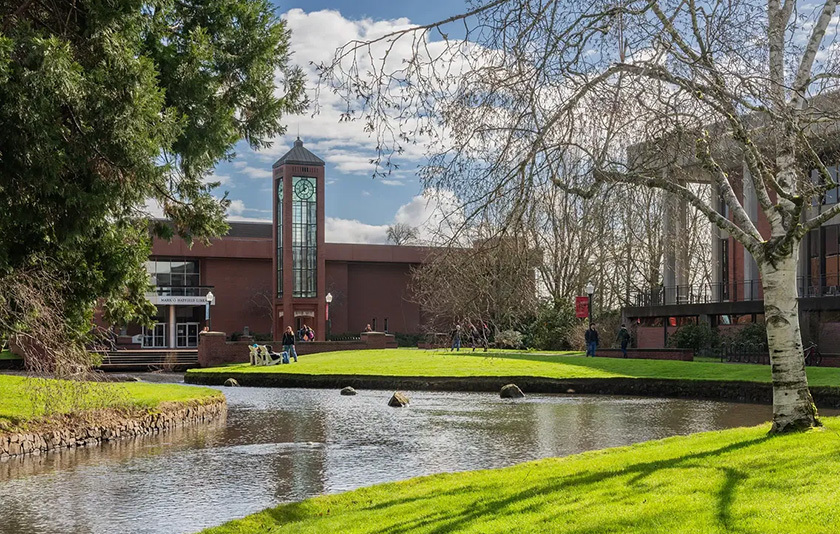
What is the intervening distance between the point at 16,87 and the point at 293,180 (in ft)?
172

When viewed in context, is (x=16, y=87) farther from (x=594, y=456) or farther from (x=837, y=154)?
(x=837, y=154)

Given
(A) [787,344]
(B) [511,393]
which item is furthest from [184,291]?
(A) [787,344]

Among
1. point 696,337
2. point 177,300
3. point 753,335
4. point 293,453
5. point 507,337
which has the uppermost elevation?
point 177,300

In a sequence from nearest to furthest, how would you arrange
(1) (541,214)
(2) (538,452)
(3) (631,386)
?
(1) (541,214) < (2) (538,452) < (3) (631,386)

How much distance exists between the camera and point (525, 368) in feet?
101

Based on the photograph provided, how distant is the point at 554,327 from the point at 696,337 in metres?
A: 10.4

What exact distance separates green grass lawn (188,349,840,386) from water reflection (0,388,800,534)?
3443mm

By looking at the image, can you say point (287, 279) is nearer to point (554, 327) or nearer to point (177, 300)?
point (177, 300)

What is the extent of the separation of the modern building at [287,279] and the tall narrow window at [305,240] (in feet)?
0.23

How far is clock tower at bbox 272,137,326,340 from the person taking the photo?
207ft

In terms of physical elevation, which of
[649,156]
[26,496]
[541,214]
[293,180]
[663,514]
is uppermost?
[293,180]

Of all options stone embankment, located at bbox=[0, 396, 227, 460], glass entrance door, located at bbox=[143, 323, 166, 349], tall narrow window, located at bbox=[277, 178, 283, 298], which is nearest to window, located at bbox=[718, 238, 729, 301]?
stone embankment, located at bbox=[0, 396, 227, 460]

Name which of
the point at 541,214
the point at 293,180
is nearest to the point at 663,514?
the point at 541,214

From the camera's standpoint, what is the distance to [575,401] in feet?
79.7
